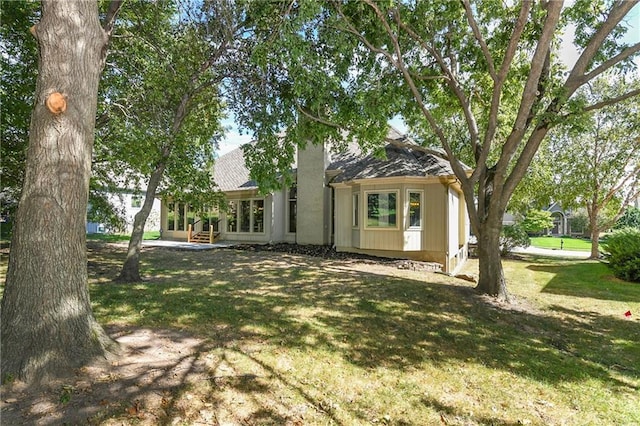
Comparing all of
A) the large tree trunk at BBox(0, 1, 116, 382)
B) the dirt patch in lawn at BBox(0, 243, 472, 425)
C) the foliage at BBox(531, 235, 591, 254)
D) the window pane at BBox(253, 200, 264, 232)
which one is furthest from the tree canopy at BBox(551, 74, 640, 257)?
the large tree trunk at BBox(0, 1, 116, 382)

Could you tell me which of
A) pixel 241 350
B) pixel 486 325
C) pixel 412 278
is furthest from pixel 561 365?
pixel 412 278

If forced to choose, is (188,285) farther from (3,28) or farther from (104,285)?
(3,28)

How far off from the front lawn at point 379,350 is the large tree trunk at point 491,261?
45 cm

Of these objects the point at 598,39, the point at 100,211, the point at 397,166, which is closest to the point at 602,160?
the point at 397,166

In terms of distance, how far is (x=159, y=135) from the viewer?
8133 mm

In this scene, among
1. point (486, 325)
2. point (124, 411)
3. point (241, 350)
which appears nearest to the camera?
point (124, 411)

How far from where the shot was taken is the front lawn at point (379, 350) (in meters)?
3.36

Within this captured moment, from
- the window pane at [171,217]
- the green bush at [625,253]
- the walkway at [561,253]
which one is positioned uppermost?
the window pane at [171,217]

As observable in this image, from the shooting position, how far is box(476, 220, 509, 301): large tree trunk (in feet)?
27.1

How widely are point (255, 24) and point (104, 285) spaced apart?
6.99m

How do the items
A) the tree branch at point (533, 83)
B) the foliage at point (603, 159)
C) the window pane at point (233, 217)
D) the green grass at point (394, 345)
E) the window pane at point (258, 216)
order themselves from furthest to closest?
the window pane at point (233, 217) → the window pane at point (258, 216) → the foliage at point (603, 159) → the tree branch at point (533, 83) → the green grass at point (394, 345)

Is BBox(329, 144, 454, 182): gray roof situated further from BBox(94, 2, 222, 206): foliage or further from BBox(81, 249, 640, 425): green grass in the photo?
BBox(94, 2, 222, 206): foliage

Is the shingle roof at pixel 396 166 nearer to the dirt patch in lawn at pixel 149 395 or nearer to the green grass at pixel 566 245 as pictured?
the dirt patch in lawn at pixel 149 395

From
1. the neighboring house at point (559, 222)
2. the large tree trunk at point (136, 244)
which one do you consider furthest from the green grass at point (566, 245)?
the large tree trunk at point (136, 244)
